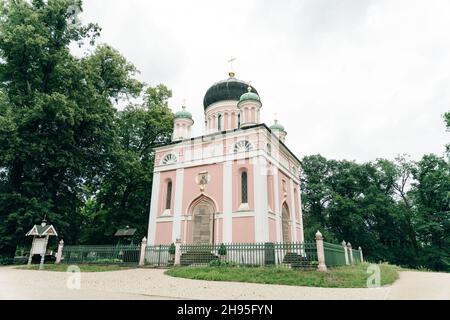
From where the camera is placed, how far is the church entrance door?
17.4 m

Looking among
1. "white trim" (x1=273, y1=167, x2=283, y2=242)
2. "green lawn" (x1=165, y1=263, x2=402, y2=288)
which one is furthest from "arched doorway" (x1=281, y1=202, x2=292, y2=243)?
"green lawn" (x1=165, y1=263, x2=402, y2=288)

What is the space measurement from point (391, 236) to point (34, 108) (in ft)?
118

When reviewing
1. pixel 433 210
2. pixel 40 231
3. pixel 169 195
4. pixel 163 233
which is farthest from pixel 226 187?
pixel 433 210

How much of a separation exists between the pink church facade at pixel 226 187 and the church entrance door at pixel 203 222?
0.06 m

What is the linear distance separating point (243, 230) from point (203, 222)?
9.53 feet

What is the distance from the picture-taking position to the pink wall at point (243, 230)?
15.8 m

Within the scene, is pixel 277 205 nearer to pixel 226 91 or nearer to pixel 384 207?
pixel 226 91

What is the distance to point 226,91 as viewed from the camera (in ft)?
77.9

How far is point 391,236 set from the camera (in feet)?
107

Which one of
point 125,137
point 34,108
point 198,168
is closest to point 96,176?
point 125,137

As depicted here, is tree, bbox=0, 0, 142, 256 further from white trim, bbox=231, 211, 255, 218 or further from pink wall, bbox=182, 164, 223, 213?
white trim, bbox=231, 211, 255, 218

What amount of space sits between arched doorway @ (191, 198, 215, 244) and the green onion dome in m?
9.50

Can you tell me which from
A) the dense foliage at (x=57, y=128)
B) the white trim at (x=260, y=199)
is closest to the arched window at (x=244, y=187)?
the white trim at (x=260, y=199)
